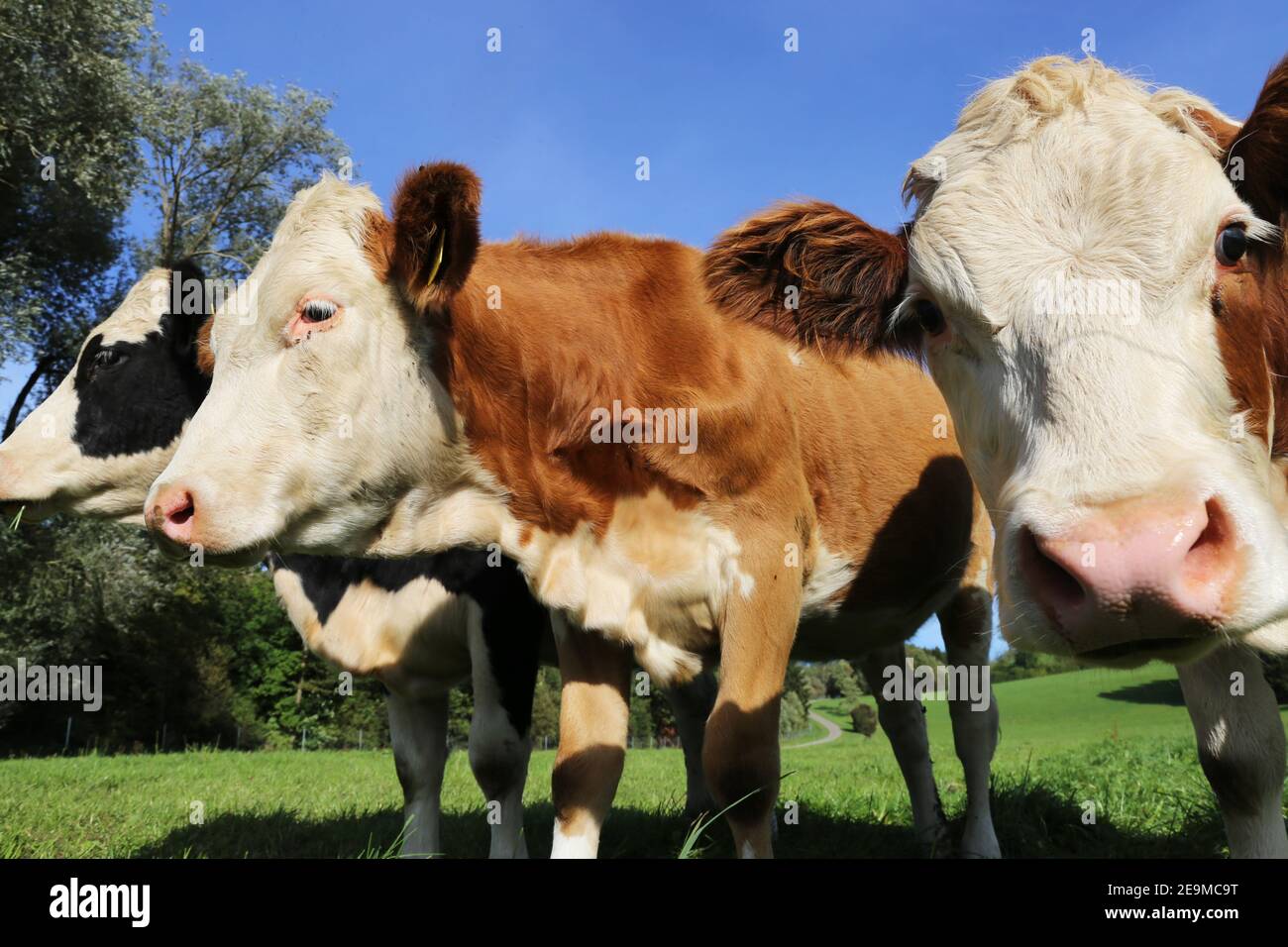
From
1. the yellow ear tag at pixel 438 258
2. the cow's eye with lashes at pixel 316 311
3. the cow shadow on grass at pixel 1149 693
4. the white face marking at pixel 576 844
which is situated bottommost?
the cow shadow on grass at pixel 1149 693

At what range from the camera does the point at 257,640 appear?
3538 cm

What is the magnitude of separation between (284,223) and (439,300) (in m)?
0.86

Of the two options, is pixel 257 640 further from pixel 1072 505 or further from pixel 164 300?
pixel 1072 505

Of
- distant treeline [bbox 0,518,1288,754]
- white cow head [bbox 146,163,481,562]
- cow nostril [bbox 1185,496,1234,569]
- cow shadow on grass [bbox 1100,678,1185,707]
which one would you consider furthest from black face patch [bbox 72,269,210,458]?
cow shadow on grass [bbox 1100,678,1185,707]

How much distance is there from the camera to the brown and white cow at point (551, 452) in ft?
12.5

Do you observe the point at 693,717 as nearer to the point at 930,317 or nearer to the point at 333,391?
the point at 333,391

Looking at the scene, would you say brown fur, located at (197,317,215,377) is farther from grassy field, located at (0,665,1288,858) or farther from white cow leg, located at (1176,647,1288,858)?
white cow leg, located at (1176,647,1288,858)

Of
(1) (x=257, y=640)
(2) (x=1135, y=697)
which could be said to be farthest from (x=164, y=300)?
(2) (x=1135, y=697)

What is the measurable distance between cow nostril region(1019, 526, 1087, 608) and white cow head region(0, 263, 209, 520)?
5781 mm

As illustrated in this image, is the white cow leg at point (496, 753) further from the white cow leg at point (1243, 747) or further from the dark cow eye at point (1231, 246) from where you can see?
the dark cow eye at point (1231, 246)

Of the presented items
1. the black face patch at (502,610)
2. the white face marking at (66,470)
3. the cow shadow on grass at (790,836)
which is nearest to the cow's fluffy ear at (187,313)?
the white face marking at (66,470)

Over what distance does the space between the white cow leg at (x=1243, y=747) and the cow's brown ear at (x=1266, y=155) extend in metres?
1.48

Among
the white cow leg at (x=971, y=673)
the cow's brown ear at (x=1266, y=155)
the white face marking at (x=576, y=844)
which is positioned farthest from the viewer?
the white cow leg at (x=971, y=673)
